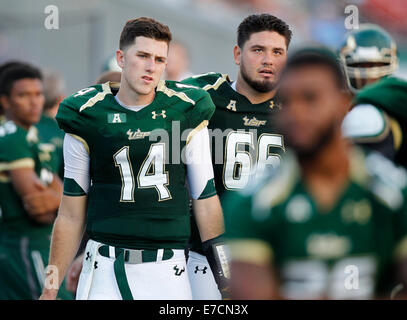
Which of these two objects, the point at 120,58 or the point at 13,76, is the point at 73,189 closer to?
the point at 120,58

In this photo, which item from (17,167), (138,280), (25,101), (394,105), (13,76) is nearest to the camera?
(394,105)

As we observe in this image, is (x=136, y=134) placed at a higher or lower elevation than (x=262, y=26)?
lower

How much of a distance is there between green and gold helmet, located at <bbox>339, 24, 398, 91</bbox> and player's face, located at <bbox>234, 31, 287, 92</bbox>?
38cm

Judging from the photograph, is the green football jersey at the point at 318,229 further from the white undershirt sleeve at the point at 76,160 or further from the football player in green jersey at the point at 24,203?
the football player in green jersey at the point at 24,203

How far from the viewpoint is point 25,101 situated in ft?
22.0

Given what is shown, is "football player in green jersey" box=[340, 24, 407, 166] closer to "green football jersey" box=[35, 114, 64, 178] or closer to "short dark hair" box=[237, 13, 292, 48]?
"short dark hair" box=[237, 13, 292, 48]

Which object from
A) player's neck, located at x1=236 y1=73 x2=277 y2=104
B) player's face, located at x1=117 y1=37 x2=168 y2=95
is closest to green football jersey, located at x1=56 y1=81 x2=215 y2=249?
player's face, located at x1=117 y1=37 x2=168 y2=95

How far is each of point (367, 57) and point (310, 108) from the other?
252 centimetres

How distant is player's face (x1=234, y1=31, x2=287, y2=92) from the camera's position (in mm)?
5133

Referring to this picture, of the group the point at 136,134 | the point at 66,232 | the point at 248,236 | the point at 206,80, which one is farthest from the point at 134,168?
the point at 248,236

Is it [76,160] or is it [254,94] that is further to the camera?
[254,94]

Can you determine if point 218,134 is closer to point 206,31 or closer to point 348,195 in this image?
point 348,195

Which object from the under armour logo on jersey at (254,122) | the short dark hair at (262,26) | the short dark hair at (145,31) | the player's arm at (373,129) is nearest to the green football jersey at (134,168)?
the short dark hair at (145,31)
